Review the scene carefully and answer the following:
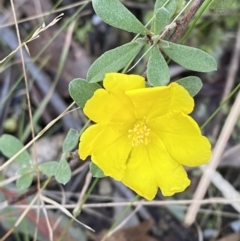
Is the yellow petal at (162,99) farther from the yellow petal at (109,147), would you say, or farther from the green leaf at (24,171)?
the green leaf at (24,171)

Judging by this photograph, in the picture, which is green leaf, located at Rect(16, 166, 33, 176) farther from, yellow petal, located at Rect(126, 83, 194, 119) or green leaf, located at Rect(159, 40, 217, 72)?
green leaf, located at Rect(159, 40, 217, 72)

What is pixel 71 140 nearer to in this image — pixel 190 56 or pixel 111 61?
pixel 111 61

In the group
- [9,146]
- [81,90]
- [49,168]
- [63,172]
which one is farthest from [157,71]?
[9,146]

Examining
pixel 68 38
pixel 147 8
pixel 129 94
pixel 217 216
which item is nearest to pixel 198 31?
pixel 147 8

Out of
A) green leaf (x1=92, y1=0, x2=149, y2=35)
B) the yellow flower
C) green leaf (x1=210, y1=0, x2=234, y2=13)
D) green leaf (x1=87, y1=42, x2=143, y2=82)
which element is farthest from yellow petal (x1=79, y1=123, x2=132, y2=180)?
green leaf (x1=210, y1=0, x2=234, y2=13)

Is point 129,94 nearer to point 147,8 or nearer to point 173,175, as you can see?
point 173,175
